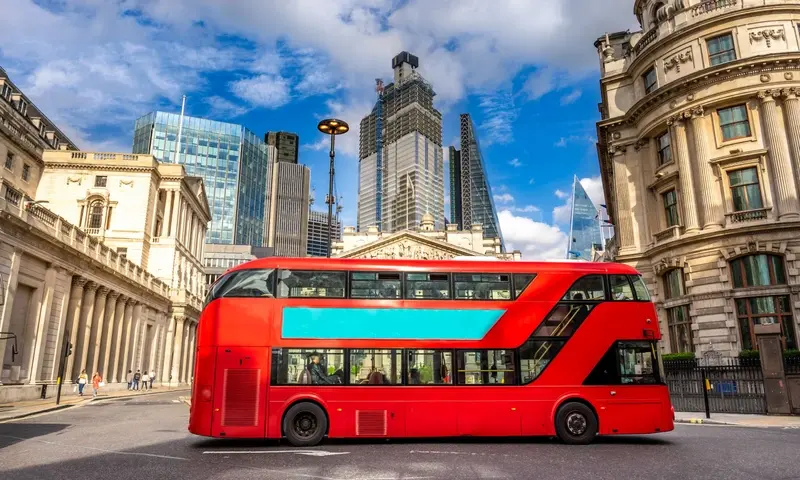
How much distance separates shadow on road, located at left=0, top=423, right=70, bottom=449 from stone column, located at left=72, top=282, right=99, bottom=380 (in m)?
17.5

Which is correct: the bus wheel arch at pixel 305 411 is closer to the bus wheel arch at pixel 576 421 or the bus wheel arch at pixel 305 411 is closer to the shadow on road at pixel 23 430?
the bus wheel arch at pixel 576 421

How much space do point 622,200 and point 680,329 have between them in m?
7.86

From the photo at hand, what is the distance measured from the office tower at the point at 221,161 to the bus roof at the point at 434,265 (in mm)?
92535

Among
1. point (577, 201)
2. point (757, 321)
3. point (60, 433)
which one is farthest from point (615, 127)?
point (577, 201)

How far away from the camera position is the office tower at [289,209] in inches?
6967

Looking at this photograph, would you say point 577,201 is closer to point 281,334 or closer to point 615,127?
point 615,127

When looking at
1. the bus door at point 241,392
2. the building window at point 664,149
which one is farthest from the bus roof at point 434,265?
the building window at point 664,149

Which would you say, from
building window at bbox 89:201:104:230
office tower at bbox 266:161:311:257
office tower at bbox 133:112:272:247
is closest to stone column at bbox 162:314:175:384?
building window at bbox 89:201:104:230

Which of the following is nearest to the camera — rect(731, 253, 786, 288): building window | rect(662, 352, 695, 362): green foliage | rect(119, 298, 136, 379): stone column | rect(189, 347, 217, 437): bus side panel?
rect(189, 347, 217, 437): bus side panel

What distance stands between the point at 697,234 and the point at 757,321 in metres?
4.47

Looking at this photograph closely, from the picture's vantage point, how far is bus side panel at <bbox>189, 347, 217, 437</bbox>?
10.6m

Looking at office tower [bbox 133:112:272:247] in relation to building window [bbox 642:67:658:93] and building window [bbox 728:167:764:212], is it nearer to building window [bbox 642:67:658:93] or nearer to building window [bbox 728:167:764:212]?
building window [bbox 642:67:658:93]

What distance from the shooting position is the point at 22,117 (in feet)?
176

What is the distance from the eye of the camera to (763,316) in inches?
871
